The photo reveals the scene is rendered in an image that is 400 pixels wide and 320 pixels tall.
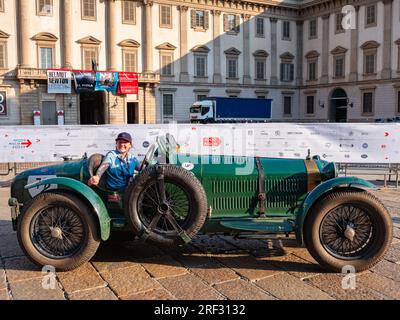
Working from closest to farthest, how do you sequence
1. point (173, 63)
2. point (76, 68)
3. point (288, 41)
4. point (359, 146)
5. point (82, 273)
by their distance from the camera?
point (82, 273), point (359, 146), point (76, 68), point (173, 63), point (288, 41)

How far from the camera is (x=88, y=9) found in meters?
40.0

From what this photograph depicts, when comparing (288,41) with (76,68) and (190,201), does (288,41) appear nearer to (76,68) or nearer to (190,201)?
(76,68)

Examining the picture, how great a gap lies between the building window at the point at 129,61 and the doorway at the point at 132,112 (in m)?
3.42

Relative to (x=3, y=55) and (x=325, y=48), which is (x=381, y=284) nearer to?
(x=3, y=55)

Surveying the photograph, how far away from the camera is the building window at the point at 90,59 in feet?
131

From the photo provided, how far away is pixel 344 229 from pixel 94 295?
276cm

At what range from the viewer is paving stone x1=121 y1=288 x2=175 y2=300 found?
405 centimetres

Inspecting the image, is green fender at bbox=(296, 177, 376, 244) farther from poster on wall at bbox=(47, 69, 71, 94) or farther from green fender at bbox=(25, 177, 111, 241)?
poster on wall at bbox=(47, 69, 71, 94)

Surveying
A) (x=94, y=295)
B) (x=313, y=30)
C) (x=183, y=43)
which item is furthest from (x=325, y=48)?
(x=94, y=295)

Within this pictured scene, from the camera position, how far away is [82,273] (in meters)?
4.75

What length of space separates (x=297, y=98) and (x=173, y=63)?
1667 cm

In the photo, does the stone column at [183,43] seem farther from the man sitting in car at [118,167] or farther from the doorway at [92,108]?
the man sitting in car at [118,167]
